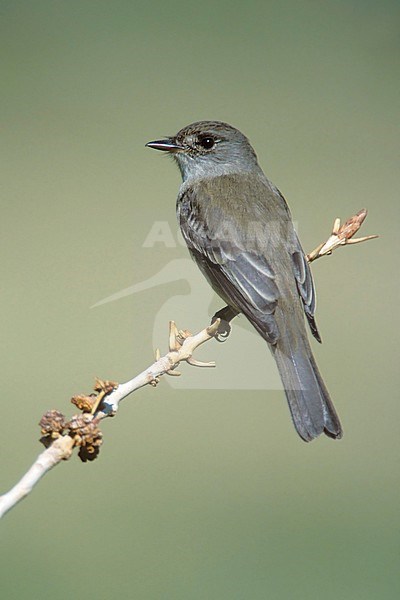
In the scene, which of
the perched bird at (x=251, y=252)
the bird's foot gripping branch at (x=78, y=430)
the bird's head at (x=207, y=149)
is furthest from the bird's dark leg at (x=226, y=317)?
the bird's foot gripping branch at (x=78, y=430)

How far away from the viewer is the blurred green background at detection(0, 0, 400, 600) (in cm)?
381

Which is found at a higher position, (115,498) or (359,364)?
(359,364)

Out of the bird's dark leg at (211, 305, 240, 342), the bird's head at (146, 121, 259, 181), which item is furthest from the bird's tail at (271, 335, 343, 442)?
the bird's head at (146, 121, 259, 181)

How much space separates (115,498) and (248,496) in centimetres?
62

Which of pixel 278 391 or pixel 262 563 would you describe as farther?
pixel 278 391

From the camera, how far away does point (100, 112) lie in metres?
6.71

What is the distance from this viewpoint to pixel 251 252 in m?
2.73

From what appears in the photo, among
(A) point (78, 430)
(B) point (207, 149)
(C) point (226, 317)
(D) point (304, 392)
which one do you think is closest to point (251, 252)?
(C) point (226, 317)

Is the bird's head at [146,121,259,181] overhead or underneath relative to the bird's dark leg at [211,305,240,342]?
overhead

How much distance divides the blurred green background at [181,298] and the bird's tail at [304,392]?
3.64ft

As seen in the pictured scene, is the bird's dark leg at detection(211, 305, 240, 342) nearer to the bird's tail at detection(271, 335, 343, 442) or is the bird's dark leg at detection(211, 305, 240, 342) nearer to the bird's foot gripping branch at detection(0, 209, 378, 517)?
the bird's tail at detection(271, 335, 343, 442)

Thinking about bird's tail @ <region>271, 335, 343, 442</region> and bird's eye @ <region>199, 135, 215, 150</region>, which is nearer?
bird's tail @ <region>271, 335, 343, 442</region>

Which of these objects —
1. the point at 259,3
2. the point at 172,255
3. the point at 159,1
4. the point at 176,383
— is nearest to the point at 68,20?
the point at 159,1

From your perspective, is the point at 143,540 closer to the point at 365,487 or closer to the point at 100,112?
the point at 365,487
